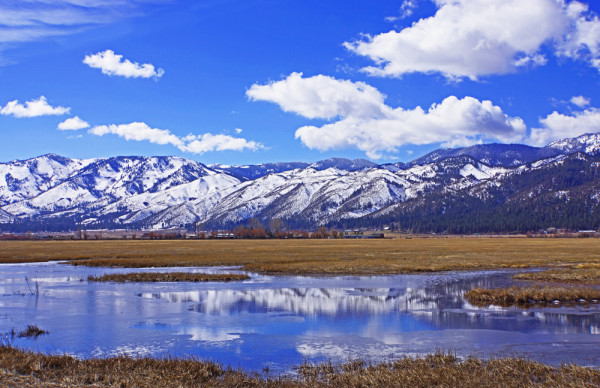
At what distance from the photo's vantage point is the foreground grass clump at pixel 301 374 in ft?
57.5

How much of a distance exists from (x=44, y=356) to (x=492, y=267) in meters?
62.4

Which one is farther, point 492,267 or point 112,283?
point 492,267

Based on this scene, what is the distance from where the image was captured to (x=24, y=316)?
32.3 metres

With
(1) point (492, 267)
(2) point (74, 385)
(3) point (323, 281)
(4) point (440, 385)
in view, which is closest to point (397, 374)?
(4) point (440, 385)

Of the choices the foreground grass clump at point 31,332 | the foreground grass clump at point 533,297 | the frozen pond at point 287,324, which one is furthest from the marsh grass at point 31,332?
the foreground grass clump at point 533,297

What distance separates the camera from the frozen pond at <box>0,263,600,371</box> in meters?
23.1

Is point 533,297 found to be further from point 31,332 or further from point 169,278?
point 169,278

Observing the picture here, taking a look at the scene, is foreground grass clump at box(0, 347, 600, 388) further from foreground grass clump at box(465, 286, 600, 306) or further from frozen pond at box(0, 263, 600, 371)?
foreground grass clump at box(465, 286, 600, 306)

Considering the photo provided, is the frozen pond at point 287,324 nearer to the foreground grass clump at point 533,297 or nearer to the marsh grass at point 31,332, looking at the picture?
the marsh grass at point 31,332

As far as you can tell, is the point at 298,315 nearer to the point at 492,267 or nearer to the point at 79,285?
the point at 79,285

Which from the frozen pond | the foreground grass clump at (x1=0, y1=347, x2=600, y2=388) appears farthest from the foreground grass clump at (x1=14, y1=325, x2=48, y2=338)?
the foreground grass clump at (x1=0, y1=347, x2=600, y2=388)

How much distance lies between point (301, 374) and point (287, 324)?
10.7 meters

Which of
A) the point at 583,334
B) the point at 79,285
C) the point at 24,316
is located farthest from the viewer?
the point at 79,285

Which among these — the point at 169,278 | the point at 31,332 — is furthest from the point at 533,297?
the point at 169,278
